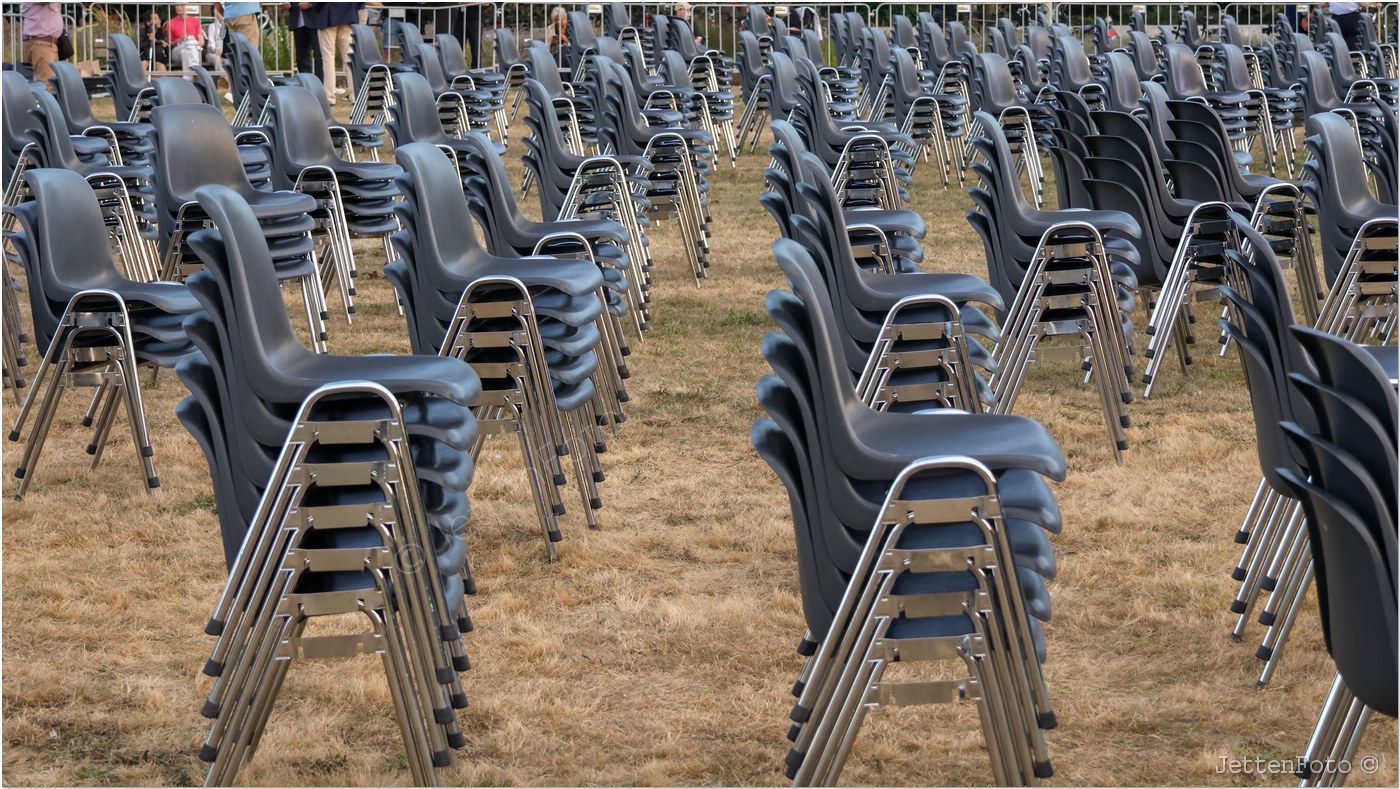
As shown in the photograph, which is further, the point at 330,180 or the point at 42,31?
the point at 42,31

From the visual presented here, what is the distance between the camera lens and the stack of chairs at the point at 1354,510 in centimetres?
229

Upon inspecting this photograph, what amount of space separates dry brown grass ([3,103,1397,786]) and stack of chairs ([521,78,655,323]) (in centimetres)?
153

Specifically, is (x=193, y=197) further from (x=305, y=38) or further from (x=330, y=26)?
(x=305, y=38)

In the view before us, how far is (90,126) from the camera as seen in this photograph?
9.45 meters

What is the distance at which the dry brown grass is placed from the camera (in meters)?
3.51

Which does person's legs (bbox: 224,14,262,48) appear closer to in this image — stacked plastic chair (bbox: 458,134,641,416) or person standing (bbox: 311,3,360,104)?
person standing (bbox: 311,3,360,104)

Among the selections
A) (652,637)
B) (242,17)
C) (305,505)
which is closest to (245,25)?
(242,17)

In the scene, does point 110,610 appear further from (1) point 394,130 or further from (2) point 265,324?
(1) point 394,130

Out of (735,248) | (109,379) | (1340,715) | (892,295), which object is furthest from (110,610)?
(735,248)

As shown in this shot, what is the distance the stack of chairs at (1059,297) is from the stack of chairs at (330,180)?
112 inches

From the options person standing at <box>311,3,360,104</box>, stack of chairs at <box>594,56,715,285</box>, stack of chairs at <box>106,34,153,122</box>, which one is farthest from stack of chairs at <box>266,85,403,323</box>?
person standing at <box>311,3,360,104</box>

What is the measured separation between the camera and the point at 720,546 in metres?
5.02

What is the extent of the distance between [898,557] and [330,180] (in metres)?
5.12

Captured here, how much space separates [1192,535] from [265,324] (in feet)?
9.50
